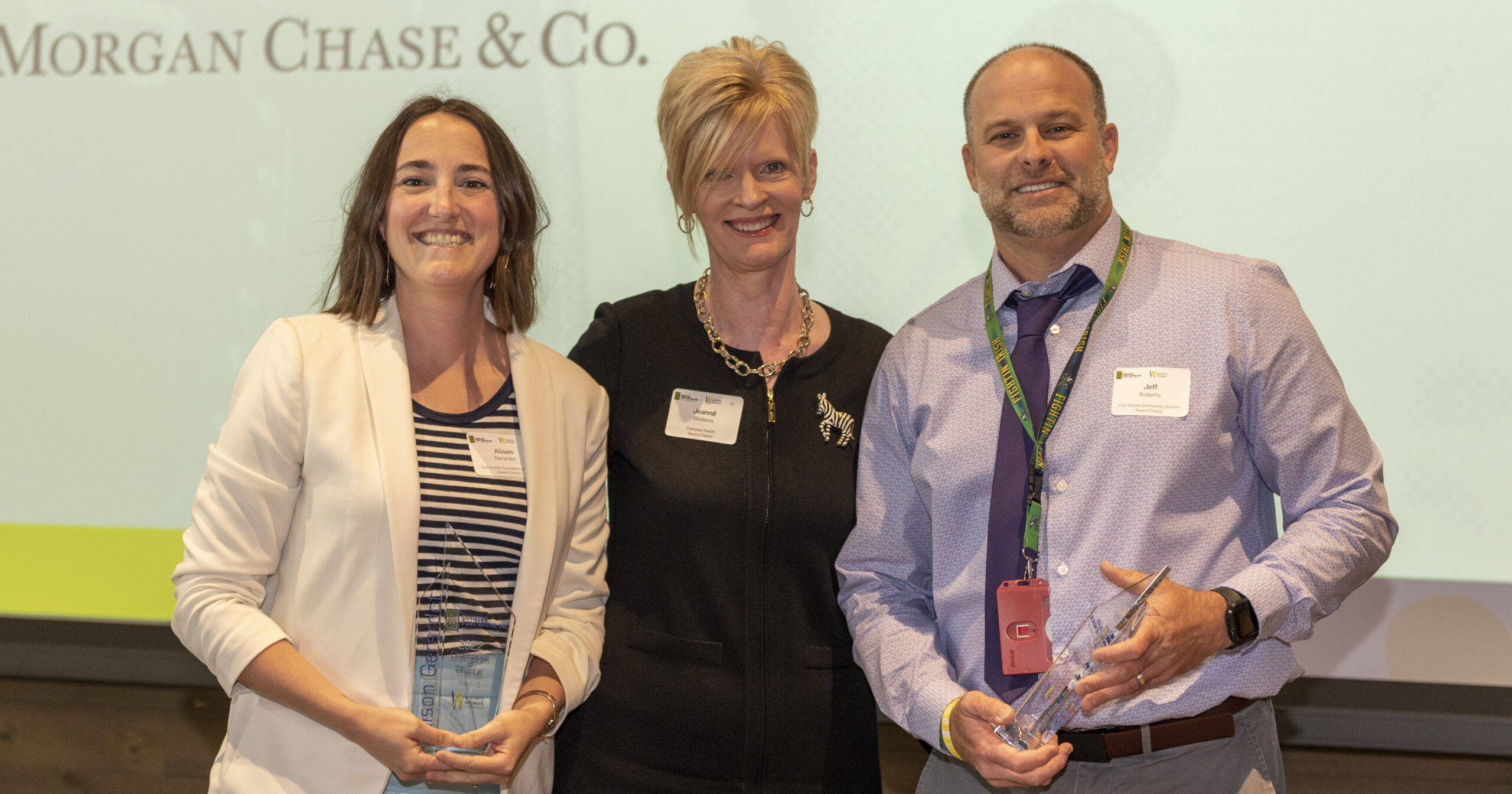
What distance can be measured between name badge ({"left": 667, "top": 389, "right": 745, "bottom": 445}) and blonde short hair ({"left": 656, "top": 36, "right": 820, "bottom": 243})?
0.97ft

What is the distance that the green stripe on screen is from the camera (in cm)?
303

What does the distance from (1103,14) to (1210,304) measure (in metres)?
1.25

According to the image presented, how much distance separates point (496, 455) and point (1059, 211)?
1.02 metres

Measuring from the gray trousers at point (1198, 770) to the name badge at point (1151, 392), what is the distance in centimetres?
47

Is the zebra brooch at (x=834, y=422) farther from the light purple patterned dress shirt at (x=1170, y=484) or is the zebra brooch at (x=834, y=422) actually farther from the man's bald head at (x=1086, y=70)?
the man's bald head at (x=1086, y=70)

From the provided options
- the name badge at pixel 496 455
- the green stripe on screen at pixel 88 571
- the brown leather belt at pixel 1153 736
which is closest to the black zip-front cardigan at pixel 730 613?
the name badge at pixel 496 455

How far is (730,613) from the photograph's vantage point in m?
1.95

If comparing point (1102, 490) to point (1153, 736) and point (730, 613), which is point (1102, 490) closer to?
point (1153, 736)

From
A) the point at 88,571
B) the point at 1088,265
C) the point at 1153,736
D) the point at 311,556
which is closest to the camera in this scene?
the point at 1153,736

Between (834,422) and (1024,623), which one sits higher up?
(834,422)

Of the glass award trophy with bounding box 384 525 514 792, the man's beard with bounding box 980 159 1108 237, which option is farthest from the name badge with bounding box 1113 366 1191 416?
the glass award trophy with bounding box 384 525 514 792

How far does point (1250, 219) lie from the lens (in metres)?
2.58

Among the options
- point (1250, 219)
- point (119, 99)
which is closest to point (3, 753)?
point (119, 99)

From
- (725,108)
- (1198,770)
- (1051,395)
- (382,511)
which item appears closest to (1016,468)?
(1051,395)
